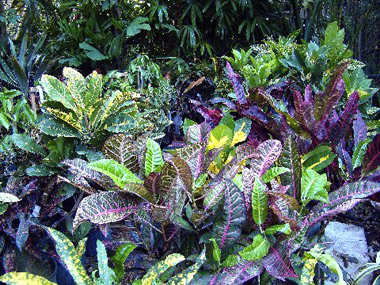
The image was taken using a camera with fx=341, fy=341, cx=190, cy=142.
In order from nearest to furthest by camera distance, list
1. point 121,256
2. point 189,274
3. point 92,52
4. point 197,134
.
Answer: point 189,274, point 121,256, point 197,134, point 92,52

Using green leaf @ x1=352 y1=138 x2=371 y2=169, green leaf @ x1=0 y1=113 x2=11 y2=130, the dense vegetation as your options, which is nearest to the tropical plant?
the dense vegetation

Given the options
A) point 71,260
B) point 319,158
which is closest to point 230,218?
point 71,260

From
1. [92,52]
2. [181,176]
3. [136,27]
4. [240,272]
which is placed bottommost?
[240,272]

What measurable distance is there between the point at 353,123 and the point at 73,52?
9.23 ft

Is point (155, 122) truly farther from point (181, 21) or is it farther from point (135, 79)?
point (181, 21)

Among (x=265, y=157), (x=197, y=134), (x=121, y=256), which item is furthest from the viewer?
(x=197, y=134)

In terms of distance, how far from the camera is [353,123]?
1.44m

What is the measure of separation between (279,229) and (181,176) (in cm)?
27

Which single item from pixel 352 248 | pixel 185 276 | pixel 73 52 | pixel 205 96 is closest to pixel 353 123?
pixel 352 248

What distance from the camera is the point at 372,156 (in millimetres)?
1275

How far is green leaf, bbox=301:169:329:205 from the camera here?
3.01 ft

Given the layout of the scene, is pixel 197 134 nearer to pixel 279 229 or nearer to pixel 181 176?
pixel 181 176

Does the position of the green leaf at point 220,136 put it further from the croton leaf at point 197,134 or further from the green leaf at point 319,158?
the green leaf at point 319,158

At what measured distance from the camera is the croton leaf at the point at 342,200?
91 cm
